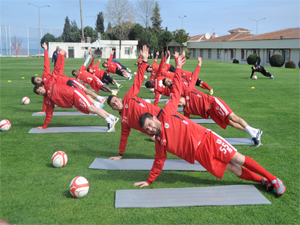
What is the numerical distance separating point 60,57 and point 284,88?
13624 mm

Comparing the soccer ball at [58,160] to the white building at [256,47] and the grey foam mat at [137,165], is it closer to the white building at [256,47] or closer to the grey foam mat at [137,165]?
the grey foam mat at [137,165]

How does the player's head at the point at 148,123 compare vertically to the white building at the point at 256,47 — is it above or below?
below

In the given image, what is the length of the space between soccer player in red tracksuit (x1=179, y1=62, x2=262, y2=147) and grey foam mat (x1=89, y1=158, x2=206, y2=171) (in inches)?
60.3

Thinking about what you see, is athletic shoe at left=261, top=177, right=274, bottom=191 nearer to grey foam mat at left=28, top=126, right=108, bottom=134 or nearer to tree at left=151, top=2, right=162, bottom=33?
grey foam mat at left=28, top=126, right=108, bottom=134

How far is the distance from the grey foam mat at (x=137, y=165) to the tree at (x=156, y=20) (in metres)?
78.6

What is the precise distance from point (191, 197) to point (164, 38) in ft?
223

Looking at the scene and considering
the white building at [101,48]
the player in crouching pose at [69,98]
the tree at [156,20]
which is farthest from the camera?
the tree at [156,20]

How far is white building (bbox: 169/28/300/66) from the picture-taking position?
4122 centimetres

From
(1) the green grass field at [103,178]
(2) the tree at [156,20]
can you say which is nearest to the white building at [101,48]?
(2) the tree at [156,20]

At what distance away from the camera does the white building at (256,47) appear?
41219 mm

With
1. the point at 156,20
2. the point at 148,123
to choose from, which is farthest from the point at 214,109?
the point at 156,20

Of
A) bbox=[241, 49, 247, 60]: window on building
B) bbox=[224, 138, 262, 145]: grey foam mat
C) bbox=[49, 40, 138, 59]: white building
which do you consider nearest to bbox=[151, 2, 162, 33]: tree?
bbox=[49, 40, 138, 59]: white building

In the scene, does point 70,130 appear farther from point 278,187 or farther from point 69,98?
point 278,187

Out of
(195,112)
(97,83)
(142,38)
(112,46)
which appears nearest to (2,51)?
(112,46)
